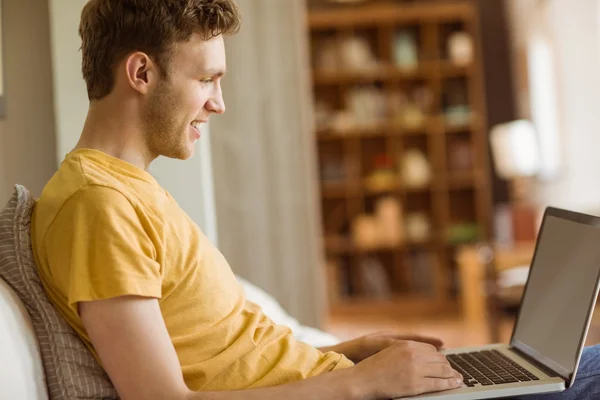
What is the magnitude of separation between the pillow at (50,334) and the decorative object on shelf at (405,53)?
5.41m

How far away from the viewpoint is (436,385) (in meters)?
1.26

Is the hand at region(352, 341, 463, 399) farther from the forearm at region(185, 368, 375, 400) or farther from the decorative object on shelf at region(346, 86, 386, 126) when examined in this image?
the decorative object on shelf at region(346, 86, 386, 126)

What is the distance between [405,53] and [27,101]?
483 cm

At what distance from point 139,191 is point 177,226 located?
77mm

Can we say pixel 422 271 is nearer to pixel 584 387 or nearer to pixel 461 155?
pixel 461 155

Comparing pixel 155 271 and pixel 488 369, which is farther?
pixel 488 369

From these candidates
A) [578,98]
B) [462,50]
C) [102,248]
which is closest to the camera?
[102,248]

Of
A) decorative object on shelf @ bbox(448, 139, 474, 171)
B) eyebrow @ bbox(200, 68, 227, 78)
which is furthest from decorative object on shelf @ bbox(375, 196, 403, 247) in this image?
eyebrow @ bbox(200, 68, 227, 78)

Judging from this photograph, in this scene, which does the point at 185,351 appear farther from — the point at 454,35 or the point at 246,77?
the point at 454,35

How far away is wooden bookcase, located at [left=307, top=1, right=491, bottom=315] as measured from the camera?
6.39 meters

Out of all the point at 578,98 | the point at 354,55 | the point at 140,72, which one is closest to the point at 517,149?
the point at 578,98

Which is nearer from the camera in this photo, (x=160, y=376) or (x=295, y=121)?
(x=160, y=376)

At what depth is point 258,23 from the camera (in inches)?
146

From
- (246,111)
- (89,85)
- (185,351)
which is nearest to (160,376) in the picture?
(185,351)
